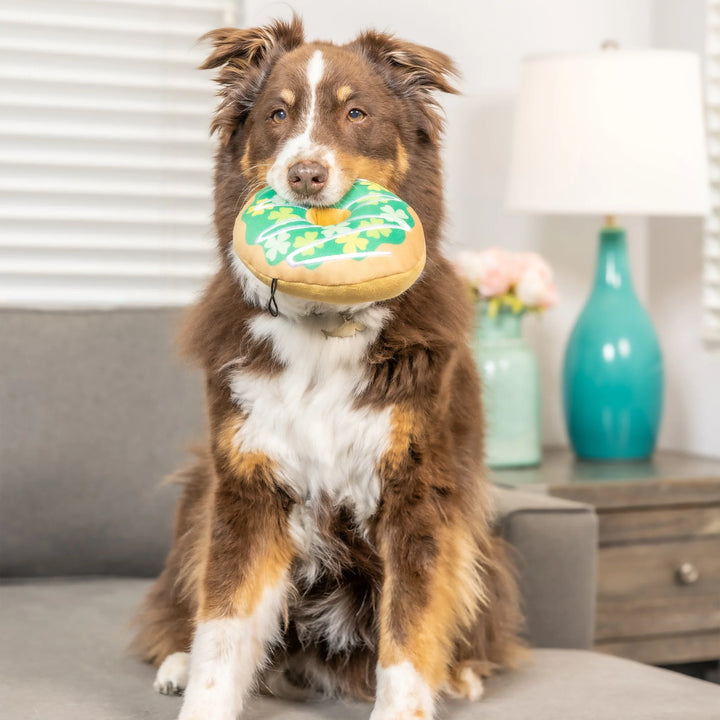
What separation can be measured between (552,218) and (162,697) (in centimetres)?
208

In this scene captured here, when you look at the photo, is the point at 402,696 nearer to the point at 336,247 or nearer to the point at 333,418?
the point at 333,418

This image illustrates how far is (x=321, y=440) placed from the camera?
5.19 feet

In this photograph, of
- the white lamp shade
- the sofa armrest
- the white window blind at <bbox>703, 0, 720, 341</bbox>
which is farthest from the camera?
the white window blind at <bbox>703, 0, 720, 341</bbox>

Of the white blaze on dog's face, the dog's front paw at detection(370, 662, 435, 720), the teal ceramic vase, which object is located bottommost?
the dog's front paw at detection(370, 662, 435, 720)

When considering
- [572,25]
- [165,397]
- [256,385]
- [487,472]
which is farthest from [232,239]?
[572,25]

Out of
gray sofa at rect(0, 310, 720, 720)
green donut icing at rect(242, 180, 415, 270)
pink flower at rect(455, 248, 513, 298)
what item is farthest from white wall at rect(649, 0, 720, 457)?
green donut icing at rect(242, 180, 415, 270)

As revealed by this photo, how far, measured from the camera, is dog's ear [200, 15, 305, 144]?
1646 millimetres

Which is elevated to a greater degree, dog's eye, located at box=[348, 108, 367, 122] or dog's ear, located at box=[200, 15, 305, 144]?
dog's ear, located at box=[200, 15, 305, 144]

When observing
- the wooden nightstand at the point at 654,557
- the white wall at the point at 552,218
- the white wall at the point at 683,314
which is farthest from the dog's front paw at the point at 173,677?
the white wall at the point at 683,314

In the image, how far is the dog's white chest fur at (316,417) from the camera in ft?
5.19

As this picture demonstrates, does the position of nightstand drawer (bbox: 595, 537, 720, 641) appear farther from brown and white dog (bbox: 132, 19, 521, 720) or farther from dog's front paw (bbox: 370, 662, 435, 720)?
dog's front paw (bbox: 370, 662, 435, 720)

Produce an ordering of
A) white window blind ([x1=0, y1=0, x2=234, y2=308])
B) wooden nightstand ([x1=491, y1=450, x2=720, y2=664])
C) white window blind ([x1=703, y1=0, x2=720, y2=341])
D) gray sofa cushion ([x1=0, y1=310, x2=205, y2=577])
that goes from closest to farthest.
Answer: gray sofa cushion ([x1=0, y1=310, x2=205, y2=577]), wooden nightstand ([x1=491, y1=450, x2=720, y2=664]), white window blind ([x1=0, y1=0, x2=234, y2=308]), white window blind ([x1=703, y1=0, x2=720, y2=341])

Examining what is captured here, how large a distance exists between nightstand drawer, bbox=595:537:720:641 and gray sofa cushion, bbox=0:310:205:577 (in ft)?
3.41

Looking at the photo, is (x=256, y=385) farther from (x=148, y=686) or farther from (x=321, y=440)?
(x=148, y=686)
